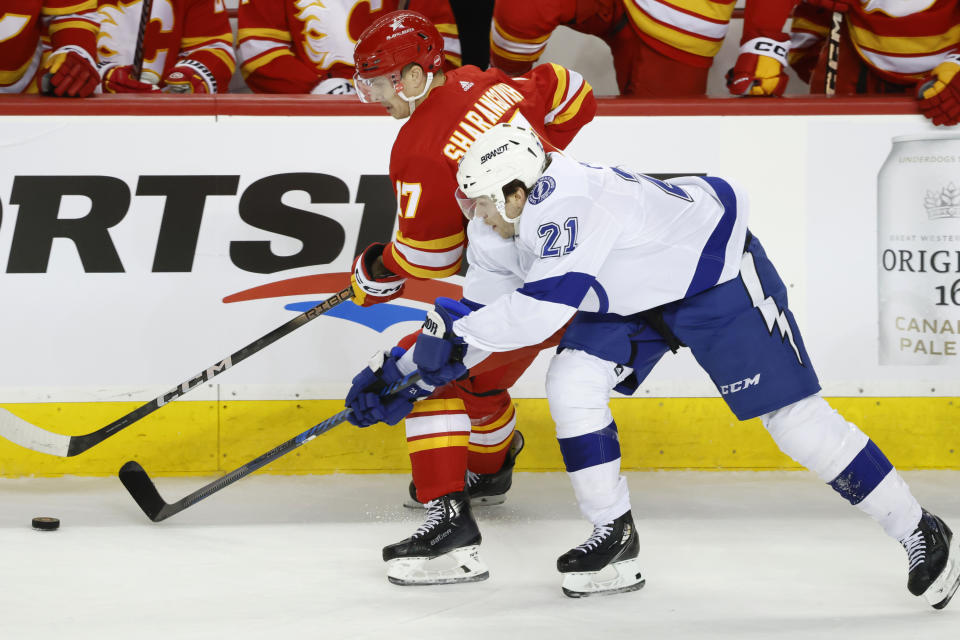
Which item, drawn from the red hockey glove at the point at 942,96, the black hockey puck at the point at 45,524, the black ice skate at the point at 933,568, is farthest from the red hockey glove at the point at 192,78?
the black ice skate at the point at 933,568

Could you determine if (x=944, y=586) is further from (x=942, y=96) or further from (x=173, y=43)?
(x=173, y=43)

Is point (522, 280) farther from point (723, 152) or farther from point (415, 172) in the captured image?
point (723, 152)

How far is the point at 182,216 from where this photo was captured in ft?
10.3

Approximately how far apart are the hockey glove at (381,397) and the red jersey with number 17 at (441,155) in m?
0.29

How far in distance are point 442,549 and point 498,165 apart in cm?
84

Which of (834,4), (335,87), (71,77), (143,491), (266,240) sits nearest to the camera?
(143,491)

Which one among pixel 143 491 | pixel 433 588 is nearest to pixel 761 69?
pixel 433 588

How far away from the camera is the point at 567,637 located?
1978 millimetres

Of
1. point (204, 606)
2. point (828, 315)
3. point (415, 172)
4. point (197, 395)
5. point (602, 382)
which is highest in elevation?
point (415, 172)

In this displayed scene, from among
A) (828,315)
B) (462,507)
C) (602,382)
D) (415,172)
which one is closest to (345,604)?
(462,507)

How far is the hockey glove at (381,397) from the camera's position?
7.75 feet

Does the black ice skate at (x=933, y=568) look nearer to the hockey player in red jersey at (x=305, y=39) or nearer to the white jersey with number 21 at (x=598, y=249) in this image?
the white jersey with number 21 at (x=598, y=249)

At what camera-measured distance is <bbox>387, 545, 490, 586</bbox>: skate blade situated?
2.31 m

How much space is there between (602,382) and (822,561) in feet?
2.22
